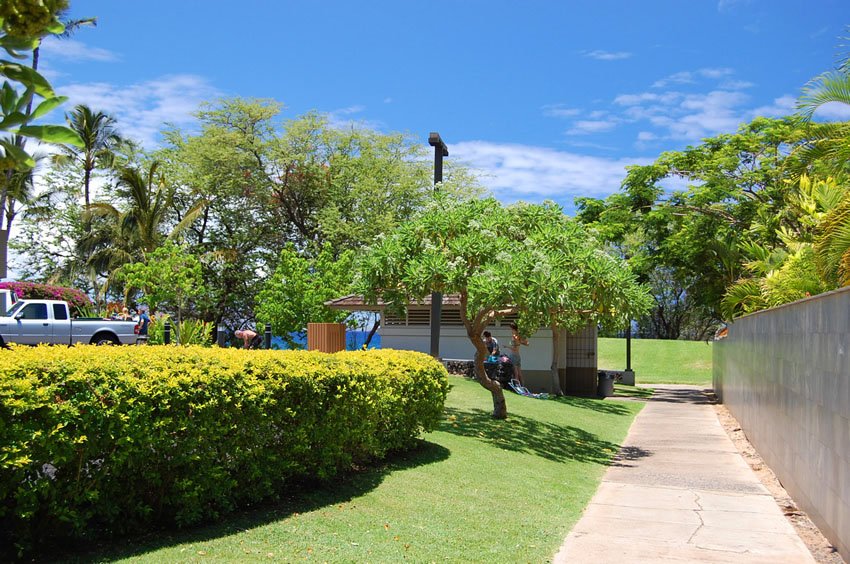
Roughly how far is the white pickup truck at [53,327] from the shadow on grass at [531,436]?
1228 centimetres

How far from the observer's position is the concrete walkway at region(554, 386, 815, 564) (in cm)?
673

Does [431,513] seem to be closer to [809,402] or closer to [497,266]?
[809,402]

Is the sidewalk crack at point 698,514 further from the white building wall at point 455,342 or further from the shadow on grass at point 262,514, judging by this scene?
the white building wall at point 455,342

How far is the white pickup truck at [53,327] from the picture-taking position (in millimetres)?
21953

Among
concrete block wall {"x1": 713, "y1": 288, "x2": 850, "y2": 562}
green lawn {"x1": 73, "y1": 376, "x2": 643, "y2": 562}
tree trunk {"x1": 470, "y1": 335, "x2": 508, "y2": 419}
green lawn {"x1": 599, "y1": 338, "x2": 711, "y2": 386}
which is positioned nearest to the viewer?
green lawn {"x1": 73, "y1": 376, "x2": 643, "y2": 562}

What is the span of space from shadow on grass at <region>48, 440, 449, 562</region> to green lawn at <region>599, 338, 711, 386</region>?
96.1 feet

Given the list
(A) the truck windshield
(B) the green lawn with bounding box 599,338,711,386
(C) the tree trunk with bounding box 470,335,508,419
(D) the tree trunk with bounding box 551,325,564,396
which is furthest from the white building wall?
(B) the green lawn with bounding box 599,338,711,386

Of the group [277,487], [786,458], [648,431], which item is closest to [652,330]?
[648,431]

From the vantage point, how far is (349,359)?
8680 mm

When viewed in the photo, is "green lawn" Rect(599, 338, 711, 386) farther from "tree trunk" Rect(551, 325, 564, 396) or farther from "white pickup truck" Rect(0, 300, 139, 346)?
"white pickup truck" Rect(0, 300, 139, 346)

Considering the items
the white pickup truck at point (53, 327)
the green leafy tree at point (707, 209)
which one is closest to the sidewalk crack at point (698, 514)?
the green leafy tree at point (707, 209)

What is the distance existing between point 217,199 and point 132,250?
436 centimetres

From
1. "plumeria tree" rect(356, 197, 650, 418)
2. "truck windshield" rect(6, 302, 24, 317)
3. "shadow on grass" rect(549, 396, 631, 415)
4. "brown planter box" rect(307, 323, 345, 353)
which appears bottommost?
"shadow on grass" rect(549, 396, 631, 415)

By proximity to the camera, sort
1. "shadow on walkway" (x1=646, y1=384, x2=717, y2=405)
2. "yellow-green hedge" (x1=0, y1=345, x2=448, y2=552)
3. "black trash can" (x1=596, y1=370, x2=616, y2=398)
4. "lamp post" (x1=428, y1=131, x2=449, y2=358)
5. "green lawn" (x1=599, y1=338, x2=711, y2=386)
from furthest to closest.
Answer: "green lawn" (x1=599, y1=338, x2=711, y2=386) < "black trash can" (x1=596, y1=370, x2=616, y2=398) < "shadow on walkway" (x1=646, y1=384, x2=717, y2=405) < "lamp post" (x1=428, y1=131, x2=449, y2=358) < "yellow-green hedge" (x1=0, y1=345, x2=448, y2=552)
